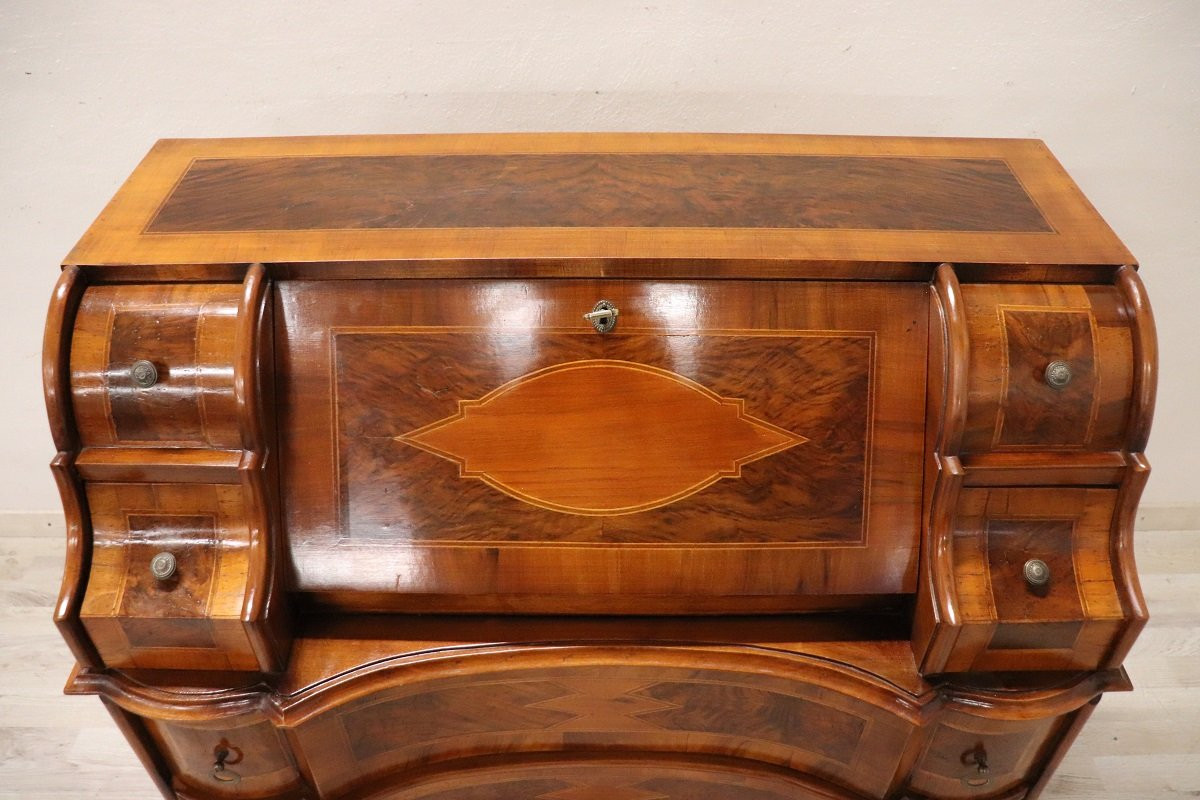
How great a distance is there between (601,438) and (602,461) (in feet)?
0.11

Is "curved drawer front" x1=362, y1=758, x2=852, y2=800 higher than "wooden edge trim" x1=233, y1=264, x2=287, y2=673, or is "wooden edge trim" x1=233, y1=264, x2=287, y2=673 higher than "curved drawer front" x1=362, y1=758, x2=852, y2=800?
"wooden edge trim" x1=233, y1=264, x2=287, y2=673

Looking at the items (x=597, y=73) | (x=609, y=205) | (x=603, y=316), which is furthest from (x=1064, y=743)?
(x=597, y=73)

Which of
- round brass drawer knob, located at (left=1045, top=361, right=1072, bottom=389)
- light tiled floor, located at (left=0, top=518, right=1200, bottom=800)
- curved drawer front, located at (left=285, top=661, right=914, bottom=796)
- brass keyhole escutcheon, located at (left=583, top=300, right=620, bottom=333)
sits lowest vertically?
light tiled floor, located at (left=0, top=518, right=1200, bottom=800)

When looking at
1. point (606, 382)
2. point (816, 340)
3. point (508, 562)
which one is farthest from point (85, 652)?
point (816, 340)

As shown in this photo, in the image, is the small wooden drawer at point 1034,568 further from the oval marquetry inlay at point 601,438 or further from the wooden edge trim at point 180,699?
the wooden edge trim at point 180,699

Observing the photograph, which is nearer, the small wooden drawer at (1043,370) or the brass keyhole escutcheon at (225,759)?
the small wooden drawer at (1043,370)

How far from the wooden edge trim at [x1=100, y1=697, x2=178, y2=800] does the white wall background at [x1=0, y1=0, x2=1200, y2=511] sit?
1096mm

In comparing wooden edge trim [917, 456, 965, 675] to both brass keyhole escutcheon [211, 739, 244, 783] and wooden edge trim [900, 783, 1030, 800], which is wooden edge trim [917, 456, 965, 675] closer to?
wooden edge trim [900, 783, 1030, 800]

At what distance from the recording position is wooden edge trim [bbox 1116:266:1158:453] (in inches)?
50.9

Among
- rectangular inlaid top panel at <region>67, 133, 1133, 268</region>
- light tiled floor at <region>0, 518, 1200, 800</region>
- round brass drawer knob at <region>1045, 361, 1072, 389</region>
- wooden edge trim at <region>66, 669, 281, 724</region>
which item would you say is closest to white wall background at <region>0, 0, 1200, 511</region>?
rectangular inlaid top panel at <region>67, 133, 1133, 268</region>

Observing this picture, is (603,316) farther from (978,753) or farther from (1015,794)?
(1015,794)

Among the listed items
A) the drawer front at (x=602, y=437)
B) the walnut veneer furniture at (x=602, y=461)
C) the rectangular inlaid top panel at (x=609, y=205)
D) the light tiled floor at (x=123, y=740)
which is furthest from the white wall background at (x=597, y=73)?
the light tiled floor at (x=123, y=740)

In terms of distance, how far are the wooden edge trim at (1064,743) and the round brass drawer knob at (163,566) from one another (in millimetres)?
1359

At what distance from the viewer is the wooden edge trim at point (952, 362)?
1.28m
